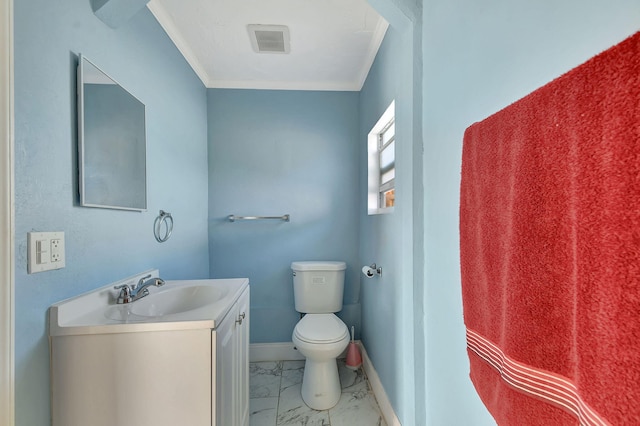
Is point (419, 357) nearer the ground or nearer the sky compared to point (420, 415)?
nearer the sky

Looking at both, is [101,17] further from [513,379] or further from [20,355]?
[513,379]

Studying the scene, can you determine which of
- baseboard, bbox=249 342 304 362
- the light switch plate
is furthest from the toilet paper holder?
the light switch plate

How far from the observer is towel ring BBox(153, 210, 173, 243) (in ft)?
4.84

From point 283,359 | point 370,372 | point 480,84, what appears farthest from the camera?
point 283,359

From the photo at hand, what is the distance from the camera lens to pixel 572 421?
37 cm

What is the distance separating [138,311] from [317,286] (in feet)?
4.30

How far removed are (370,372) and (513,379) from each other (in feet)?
5.57

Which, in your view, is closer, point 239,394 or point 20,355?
point 20,355

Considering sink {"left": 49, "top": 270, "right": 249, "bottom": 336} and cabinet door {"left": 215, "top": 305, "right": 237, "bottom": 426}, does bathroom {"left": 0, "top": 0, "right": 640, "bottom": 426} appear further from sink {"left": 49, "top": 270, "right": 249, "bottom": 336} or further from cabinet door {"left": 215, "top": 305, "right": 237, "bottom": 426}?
cabinet door {"left": 215, "top": 305, "right": 237, "bottom": 426}

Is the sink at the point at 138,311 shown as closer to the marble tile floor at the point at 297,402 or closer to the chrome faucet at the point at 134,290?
the chrome faucet at the point at 134,290

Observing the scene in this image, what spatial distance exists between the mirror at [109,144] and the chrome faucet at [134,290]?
1.12ft

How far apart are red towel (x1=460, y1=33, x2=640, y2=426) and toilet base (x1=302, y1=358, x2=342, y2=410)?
53.3 inches

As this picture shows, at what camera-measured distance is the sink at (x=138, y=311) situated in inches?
33.9

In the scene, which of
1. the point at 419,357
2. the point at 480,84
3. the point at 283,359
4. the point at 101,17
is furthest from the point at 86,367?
the point at 283,359
